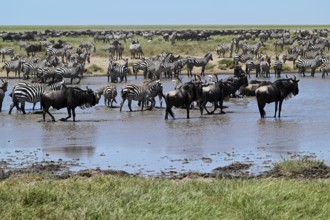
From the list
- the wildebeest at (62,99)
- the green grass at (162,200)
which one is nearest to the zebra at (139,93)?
the wildebeest at (62,99)

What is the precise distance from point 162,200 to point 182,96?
39.2ft

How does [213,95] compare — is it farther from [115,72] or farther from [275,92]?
[115,72]

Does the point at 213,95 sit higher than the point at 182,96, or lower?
lower

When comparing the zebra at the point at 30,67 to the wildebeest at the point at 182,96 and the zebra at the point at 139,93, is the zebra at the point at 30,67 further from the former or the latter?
the wildebeest at the point at 182,96

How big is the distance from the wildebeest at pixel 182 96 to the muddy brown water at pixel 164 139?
38 cm

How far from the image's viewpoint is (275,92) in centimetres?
2075

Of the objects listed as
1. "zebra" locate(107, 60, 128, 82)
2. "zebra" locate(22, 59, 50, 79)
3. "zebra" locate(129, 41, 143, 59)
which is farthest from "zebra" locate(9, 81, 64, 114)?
"zebra" locate(129, 41, 143, 59)

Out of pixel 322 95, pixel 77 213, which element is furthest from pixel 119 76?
pixel 77 213

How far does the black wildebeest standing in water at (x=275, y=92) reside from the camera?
20.3m

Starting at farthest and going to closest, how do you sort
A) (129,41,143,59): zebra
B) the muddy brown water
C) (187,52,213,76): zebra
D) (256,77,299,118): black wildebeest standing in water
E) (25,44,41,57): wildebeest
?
(25,44,41,57): wildebeest → (129,41,143,59): zebra → (187,52,213,76): zebra → (256,77,299,118): black wildebeest standing in water → the muddy brown water

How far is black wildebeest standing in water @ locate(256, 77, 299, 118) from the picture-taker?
20.3 m

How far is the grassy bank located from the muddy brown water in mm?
2784

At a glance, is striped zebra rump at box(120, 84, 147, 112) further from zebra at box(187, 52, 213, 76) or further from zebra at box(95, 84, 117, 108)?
zebra at box(187, 52, 213, 76)

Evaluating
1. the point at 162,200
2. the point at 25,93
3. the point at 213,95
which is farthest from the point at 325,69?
the point at 162,200
